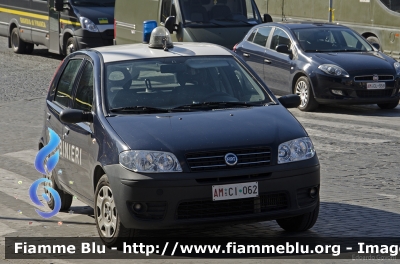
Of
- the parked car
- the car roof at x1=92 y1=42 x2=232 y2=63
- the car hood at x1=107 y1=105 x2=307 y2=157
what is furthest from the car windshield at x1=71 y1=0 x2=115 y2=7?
the car hood at x1=107 y1=105 x2=307 y2=157

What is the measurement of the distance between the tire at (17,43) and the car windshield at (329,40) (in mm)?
12751

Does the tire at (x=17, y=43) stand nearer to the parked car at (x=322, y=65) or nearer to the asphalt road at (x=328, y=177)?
the asphalt road at (x=328, y=177)

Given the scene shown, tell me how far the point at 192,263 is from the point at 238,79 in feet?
6.90

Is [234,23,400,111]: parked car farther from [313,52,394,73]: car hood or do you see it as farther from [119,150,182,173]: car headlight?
[119,150,182,173]: car headlight

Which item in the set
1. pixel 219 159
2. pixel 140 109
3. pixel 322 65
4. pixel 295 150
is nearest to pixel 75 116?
pixel 140 109

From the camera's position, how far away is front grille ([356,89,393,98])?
1622 centimetres

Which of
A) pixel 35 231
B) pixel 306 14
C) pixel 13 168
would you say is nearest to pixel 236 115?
pixel 35 231

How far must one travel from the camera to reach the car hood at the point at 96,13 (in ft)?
81.2

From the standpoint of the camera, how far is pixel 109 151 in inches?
291

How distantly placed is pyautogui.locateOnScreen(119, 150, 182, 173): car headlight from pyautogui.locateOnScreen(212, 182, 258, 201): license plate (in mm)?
328

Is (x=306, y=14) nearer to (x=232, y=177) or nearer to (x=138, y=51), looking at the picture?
(x=138, y=51)

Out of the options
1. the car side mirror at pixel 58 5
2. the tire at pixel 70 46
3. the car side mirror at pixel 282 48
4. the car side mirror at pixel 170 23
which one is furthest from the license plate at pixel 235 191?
the car side mirror at pixel 58 5

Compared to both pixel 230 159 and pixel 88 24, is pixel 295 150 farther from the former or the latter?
pixel 88 24

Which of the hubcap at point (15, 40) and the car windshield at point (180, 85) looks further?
the hubcap at point (15, 40)
